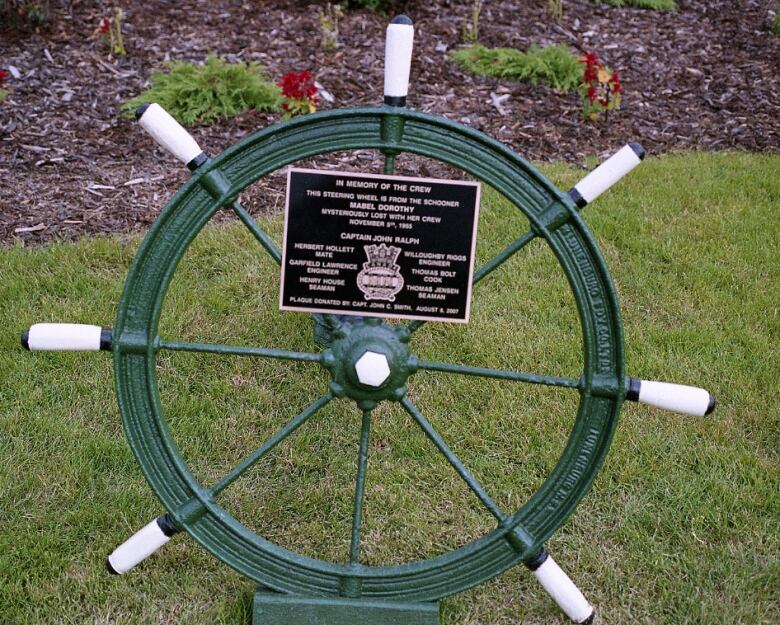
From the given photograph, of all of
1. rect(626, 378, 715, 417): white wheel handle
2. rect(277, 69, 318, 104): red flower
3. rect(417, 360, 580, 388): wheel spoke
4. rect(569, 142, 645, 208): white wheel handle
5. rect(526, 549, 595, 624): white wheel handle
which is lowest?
rect(526, 549, 595, 624): white wheel handle

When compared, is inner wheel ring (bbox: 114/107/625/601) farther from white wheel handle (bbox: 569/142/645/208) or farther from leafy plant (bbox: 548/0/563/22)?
leafy plant (bbox: 548/0/563/22)

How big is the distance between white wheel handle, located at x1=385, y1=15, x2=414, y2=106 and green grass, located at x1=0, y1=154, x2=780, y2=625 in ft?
4.29

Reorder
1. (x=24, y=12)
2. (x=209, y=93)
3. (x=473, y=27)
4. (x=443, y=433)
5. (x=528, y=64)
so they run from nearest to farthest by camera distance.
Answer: (x=443, y=433) < (x=209, y=93) < (x=528, y=64) < (x=24, y=12) < (x=473, y=27)

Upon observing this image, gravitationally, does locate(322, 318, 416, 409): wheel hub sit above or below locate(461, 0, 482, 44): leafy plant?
above

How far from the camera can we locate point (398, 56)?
1650 millimetres

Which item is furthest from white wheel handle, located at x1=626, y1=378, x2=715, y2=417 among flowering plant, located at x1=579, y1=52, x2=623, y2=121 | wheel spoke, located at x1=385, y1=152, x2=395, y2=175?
flowering plant, located at x1=579, y1=52, x2=623, y2=121

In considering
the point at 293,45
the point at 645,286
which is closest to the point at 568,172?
the point at 645,286

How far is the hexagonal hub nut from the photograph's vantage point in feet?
5.93

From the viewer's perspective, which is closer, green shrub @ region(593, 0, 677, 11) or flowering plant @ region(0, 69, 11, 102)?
flowering plant @ region(0, 69, 11, 102)

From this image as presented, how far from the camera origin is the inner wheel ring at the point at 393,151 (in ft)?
5.73

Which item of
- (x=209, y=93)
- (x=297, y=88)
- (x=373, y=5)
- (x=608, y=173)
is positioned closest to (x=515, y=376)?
(x=608, y=173)

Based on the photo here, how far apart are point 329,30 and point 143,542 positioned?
3840 millimetres

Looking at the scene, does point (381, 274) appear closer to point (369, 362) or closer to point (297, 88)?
point (369, 362)

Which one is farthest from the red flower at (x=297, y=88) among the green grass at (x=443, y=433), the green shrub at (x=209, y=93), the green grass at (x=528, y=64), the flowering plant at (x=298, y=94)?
the green grass at (x=528, y=64)
